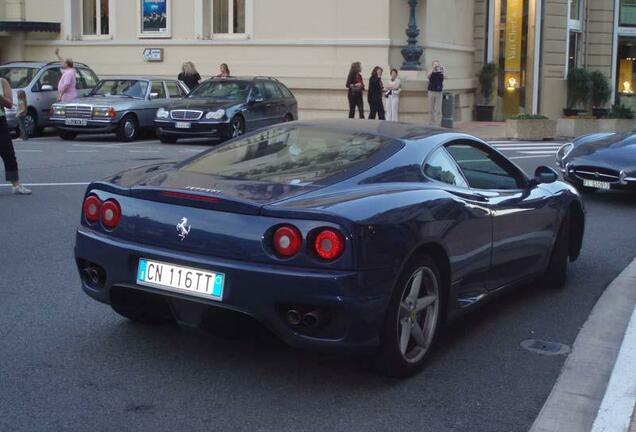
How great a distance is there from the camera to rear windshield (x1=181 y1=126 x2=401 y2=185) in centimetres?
516

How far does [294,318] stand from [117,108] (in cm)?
1655

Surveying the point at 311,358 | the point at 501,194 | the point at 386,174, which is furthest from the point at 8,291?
the point at 501,194

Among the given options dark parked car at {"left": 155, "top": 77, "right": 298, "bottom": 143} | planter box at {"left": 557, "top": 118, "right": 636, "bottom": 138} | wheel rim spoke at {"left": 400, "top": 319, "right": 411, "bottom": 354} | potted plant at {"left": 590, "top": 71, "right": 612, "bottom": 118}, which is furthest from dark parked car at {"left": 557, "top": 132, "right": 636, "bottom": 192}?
potted plant at {"left": 590, "top": 71, "right": 612, "bottom": 118}

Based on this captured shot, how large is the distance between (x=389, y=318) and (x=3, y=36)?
28.8 metres

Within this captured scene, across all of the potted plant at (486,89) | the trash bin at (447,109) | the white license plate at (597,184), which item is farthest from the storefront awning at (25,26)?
the white license plate at (597,184)

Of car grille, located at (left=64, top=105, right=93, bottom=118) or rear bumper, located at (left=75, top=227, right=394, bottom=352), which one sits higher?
car grille, located at (left=64, top=105, right=93, bottom=118)

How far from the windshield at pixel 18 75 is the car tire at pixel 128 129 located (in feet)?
9.12

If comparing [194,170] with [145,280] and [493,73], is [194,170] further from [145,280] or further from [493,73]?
[493,73]

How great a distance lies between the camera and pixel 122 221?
496 centimetres

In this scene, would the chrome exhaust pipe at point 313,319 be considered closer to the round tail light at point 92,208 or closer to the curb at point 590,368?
the curb at point 590,368

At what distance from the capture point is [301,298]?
4438 mm

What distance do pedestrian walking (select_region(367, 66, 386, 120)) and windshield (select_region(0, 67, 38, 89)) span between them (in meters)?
8.22

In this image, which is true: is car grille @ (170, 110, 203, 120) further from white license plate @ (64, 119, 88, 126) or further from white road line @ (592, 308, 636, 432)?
white road line @ (592, 308, 636, 432)

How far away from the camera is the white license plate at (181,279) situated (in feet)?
15.0
